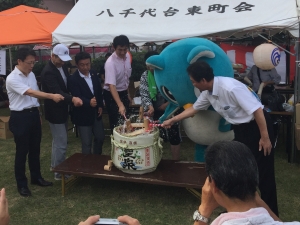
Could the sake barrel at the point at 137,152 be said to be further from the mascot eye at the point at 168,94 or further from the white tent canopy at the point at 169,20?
the white tent canopy at the point at 169,20

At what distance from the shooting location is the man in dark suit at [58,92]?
4043 mm

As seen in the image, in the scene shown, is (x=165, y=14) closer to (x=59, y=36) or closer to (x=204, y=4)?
(x=204, y=4)

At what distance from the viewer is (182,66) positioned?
3.71 m

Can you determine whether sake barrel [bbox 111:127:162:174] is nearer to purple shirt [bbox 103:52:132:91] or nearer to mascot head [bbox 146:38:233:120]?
mascot head [bbox 146:38:233:120]

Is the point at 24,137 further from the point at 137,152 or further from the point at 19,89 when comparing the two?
the point at 137,152

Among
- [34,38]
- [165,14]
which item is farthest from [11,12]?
[165,14]

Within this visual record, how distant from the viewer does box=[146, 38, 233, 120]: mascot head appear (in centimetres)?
365

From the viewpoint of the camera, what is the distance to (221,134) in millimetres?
3867

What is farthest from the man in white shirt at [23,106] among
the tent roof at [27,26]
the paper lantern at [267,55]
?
the tent roof at [27,26]

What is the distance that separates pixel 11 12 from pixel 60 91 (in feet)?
16.2

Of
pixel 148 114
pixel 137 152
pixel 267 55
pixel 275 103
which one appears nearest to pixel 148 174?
pixel 137 152

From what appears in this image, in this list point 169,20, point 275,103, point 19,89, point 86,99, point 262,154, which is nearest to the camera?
point 262,154

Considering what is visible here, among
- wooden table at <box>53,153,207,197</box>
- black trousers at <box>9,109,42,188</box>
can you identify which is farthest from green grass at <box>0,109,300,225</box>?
black trousers at <box>9,109,42,188</box>

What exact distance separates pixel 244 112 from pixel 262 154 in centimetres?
43
